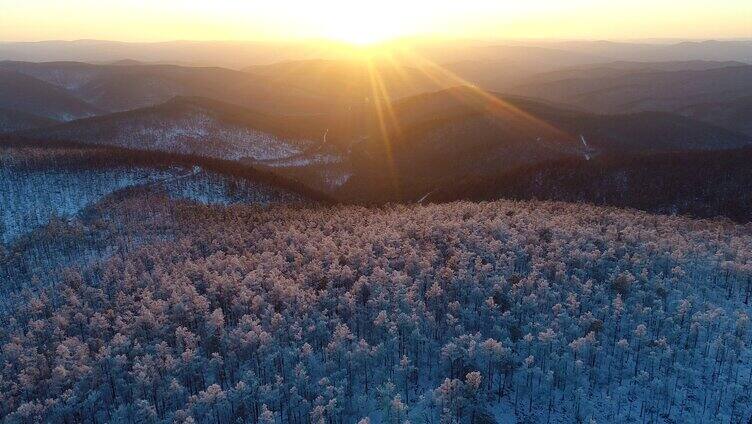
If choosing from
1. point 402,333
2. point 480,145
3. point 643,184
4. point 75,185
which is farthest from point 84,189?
point 480,145

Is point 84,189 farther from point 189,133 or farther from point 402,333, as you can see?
point 189,133

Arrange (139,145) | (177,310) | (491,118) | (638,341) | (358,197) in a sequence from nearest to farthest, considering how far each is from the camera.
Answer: (638,341) < (177,310) < (358,197) < (139,145) < (491,118)

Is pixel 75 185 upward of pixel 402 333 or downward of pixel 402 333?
upward

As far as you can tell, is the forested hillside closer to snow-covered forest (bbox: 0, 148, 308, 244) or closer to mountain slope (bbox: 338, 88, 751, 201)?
mountain slope (bbox: 338, 88, 751, 201)

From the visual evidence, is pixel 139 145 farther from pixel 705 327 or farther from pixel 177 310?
pixel 705 327

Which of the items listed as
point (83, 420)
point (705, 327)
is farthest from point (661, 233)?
point (83, 420)

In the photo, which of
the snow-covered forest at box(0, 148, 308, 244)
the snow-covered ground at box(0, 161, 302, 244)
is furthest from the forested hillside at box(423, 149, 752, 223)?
the snow-covered forest at box(0, 148, 308, 244)

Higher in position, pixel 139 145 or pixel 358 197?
pixel 139 145

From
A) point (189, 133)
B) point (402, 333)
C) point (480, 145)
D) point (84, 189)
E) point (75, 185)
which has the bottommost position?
point (402, 333)
